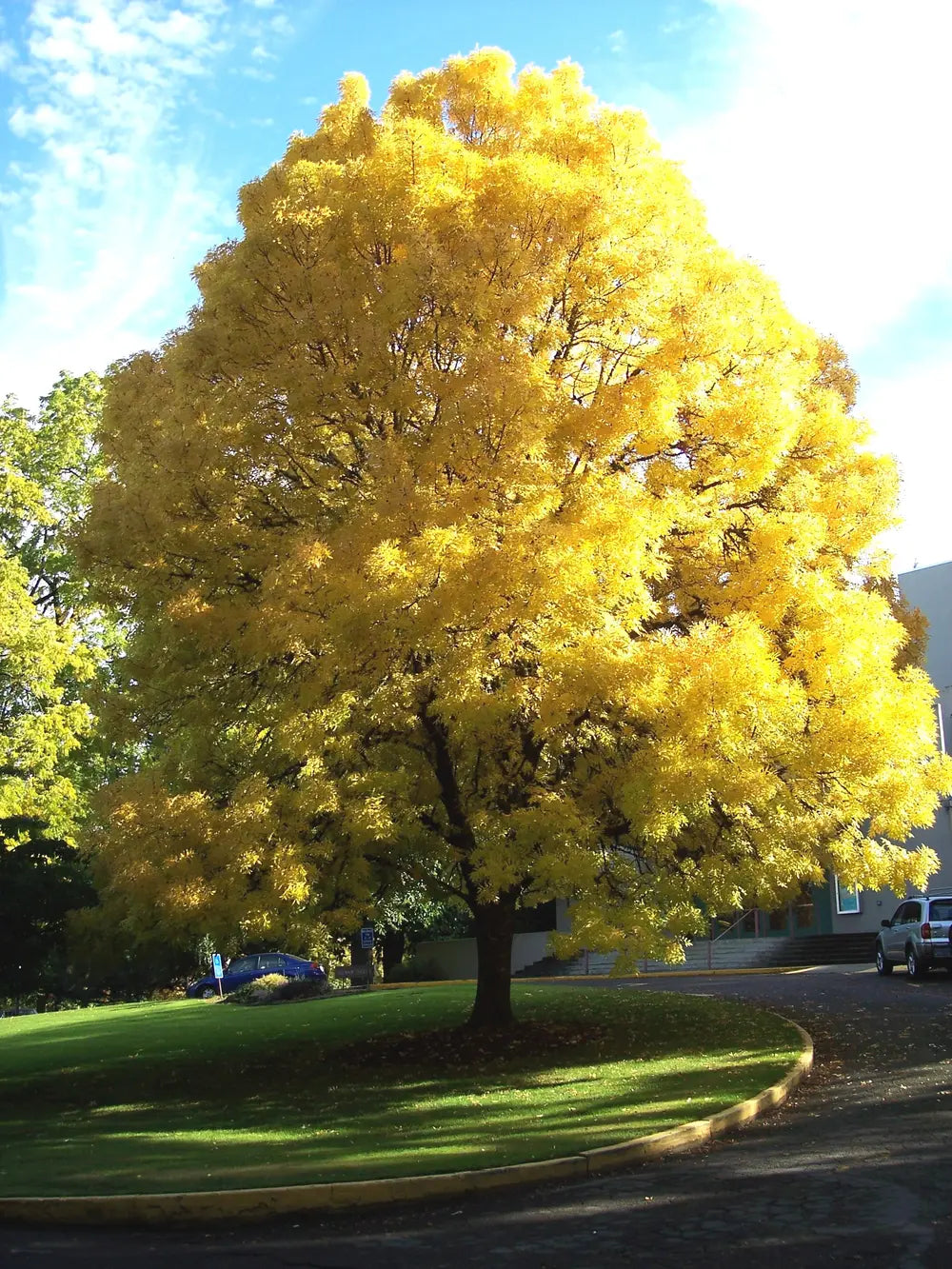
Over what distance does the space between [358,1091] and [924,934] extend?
14862 millimetres

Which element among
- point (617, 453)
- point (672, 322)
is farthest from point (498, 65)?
point (617, 453)

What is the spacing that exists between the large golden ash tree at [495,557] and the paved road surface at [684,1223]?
3054 mm

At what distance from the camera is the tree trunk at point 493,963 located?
1406cm

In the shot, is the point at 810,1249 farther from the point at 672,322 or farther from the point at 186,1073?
the point at 186,1073

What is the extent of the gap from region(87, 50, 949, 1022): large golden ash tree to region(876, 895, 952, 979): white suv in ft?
35.9

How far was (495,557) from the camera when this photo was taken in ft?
33.8

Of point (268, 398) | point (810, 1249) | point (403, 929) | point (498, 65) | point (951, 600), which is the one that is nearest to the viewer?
point (810, 1249)

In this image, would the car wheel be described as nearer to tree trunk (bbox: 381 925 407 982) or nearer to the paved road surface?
the paved road surface

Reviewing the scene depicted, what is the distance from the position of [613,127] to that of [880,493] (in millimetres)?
5474

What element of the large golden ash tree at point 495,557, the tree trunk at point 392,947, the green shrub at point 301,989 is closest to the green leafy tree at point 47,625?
the large golden ash tree at point 495,557

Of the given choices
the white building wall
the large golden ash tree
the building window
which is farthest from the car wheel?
the large golden ash tree

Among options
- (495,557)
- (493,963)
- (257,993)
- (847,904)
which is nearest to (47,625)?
(257,993)

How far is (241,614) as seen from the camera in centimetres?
1144

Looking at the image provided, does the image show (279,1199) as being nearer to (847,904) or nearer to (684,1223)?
(684,1223)
